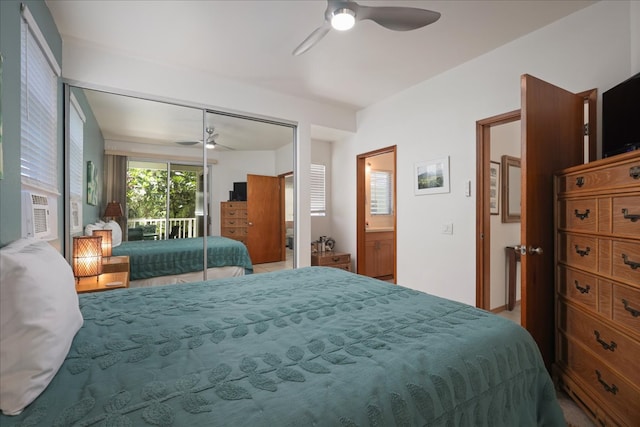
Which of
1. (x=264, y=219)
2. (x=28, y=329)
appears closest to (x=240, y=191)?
(x=264, y=219)

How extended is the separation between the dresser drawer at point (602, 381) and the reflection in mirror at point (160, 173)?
9.64 ft

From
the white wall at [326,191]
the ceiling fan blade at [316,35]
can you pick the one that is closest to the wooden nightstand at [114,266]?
the ceiling fan blade at [316,35]

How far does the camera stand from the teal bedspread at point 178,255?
2906 mm

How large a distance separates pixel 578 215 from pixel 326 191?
12.1ft

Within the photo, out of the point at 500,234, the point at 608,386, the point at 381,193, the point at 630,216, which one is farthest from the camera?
the point at 381,193

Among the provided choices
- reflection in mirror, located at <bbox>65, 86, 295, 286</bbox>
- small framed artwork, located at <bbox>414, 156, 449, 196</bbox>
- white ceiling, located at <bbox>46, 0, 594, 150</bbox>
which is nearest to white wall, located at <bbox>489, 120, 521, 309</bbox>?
small framed artwork, located at <bbox>414, 156, 449, 196</bbox>

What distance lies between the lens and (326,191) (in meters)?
5.12

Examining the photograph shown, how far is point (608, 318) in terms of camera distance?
4.91ft

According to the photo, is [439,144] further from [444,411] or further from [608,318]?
[444,411]

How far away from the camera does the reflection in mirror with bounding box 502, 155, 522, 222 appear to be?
3.57m

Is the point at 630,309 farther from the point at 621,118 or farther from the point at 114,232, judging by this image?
the point at 114,232

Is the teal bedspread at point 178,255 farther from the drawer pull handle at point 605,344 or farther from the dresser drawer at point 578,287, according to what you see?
the drawer pull handle at point 605,344

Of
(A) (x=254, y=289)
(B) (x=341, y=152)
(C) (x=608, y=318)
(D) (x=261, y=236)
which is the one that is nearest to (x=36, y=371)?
(A) (x=254, y=289)

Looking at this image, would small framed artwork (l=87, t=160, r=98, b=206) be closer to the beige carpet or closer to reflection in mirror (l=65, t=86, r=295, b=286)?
reflection in mirror (l=65, t=86, r=295, b=286)
